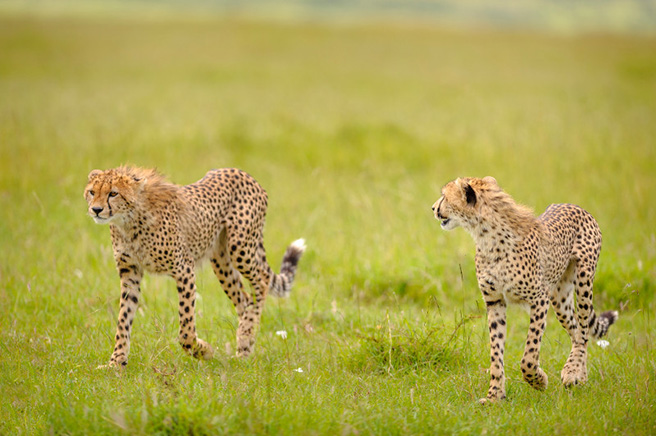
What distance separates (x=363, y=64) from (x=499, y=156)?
Result: 1437cm

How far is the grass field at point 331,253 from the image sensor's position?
400 cm

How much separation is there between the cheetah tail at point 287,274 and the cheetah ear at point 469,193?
5.92ft

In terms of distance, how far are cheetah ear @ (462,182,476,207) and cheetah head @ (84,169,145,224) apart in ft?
6.19

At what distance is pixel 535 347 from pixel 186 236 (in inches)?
85.5

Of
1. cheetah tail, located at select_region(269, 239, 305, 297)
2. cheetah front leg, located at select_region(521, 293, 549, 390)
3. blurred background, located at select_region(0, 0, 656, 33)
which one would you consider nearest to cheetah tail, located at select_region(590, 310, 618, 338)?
cheetah front leg, located at select_region(521, 293, 549, 390)

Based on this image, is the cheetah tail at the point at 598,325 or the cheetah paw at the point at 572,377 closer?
the cheetah paw at the point at 572,377

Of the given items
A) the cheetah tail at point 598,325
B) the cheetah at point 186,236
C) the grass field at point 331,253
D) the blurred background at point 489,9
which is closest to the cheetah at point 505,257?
the grass field at point 331,253

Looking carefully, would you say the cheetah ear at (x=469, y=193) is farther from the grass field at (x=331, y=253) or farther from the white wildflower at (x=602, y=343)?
the white wildflower at (x=602, y=343)

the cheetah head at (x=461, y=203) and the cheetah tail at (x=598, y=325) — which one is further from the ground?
the cheetah head at (x=461, y=203)

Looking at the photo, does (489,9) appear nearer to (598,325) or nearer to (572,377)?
(598,325)

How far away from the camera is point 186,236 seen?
491 centimetres

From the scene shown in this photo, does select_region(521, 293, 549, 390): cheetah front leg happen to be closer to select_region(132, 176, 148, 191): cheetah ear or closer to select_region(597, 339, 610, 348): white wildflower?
select_region(597, 339, 610, 348): white wildflower

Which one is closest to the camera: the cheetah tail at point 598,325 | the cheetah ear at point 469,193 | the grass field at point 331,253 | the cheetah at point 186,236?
the grass field at point 331,253

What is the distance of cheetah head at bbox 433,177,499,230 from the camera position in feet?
13.8
